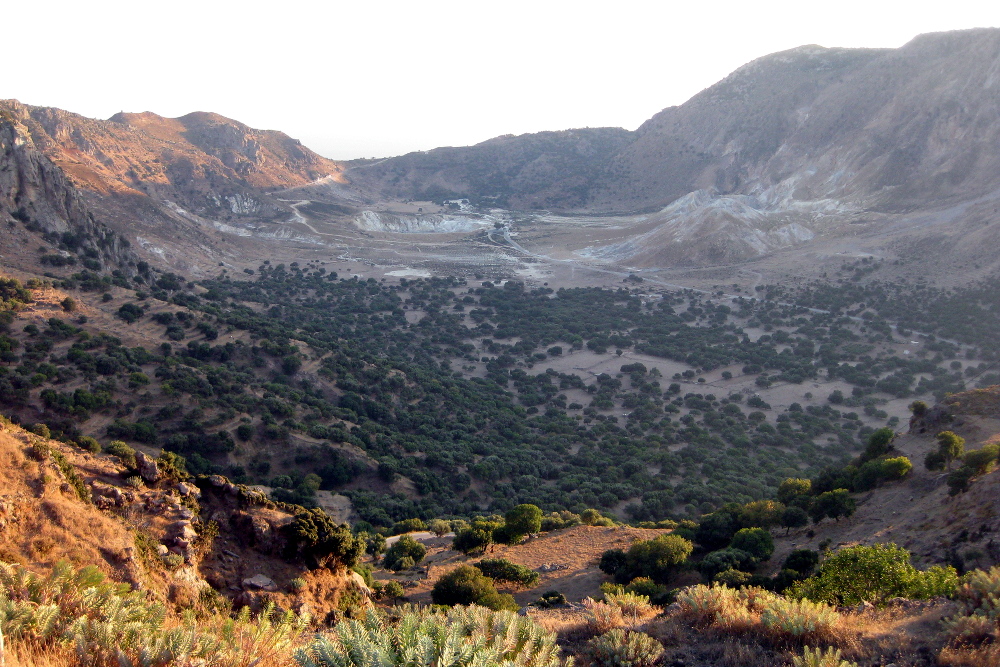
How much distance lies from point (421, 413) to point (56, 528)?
85.8ft

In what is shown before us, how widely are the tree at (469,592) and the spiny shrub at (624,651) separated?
18.2ft

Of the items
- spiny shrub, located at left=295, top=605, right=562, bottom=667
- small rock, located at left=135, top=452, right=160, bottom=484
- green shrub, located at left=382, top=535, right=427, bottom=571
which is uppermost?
spiny shrub, located at left=295, top=605, right=562, bottom=667

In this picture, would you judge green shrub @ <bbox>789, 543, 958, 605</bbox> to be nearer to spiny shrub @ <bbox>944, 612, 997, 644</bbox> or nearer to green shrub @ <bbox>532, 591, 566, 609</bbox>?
spiny shrub @ <bbox>944, 612, 997, 644</bbox>

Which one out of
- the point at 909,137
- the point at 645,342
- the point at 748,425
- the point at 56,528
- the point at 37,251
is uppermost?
the point at 909,137

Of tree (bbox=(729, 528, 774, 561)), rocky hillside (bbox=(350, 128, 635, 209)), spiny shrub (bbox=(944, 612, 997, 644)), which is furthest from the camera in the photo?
rocky hillside (bbox=(350, 128, 635, 209))

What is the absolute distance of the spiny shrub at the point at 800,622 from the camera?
659 centimetres

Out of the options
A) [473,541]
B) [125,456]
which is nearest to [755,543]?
[473,541]

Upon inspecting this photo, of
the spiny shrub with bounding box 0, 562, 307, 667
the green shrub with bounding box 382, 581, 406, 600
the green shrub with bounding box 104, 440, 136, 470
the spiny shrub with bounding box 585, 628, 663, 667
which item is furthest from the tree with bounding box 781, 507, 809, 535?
the green shrub with bounding box 104, 440, 136, 470

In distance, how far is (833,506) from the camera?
55.2 ft

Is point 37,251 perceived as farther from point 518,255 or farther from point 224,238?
point 518,255

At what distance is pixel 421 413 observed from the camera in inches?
1362

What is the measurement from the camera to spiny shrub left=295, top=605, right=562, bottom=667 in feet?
16.6

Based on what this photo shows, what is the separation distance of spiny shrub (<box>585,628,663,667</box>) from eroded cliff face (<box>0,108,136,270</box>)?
4207 cm

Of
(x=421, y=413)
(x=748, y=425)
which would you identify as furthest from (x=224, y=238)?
(x=748, y=425)
